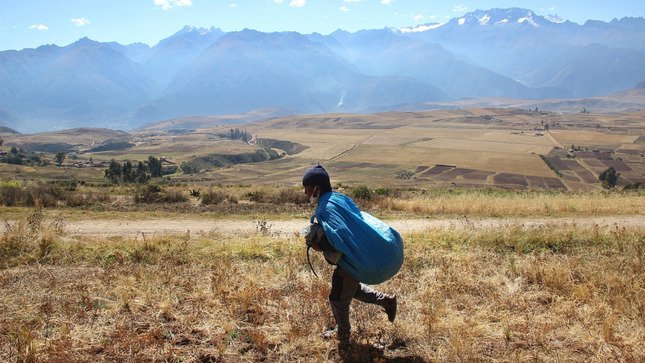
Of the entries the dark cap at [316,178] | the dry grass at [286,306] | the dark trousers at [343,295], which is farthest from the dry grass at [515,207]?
the dark cap at [316,178]

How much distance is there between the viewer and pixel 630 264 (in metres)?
7.16

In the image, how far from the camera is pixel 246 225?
1434cm

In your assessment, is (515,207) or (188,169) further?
(188,169)

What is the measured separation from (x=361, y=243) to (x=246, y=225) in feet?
34.0

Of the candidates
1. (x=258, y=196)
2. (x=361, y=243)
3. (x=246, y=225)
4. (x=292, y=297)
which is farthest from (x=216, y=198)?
(x=361, y=243)

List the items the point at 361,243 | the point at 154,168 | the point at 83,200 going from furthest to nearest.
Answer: the point at 154,168, the point at 83,200, the point at 361,243

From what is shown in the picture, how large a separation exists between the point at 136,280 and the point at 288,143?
516 feet

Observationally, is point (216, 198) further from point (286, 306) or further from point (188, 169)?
point (188, 169)

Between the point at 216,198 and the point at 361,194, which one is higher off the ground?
the point at 216,198

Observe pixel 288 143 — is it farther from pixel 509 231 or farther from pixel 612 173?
pixel 509 231

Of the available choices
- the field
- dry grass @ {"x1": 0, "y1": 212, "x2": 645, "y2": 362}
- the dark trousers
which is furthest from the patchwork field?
the dark trousers

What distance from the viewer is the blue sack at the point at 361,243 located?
439 cm

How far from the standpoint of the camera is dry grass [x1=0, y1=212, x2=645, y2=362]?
488cm

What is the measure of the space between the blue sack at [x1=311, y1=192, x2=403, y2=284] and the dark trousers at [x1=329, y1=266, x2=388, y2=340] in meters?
0.30
